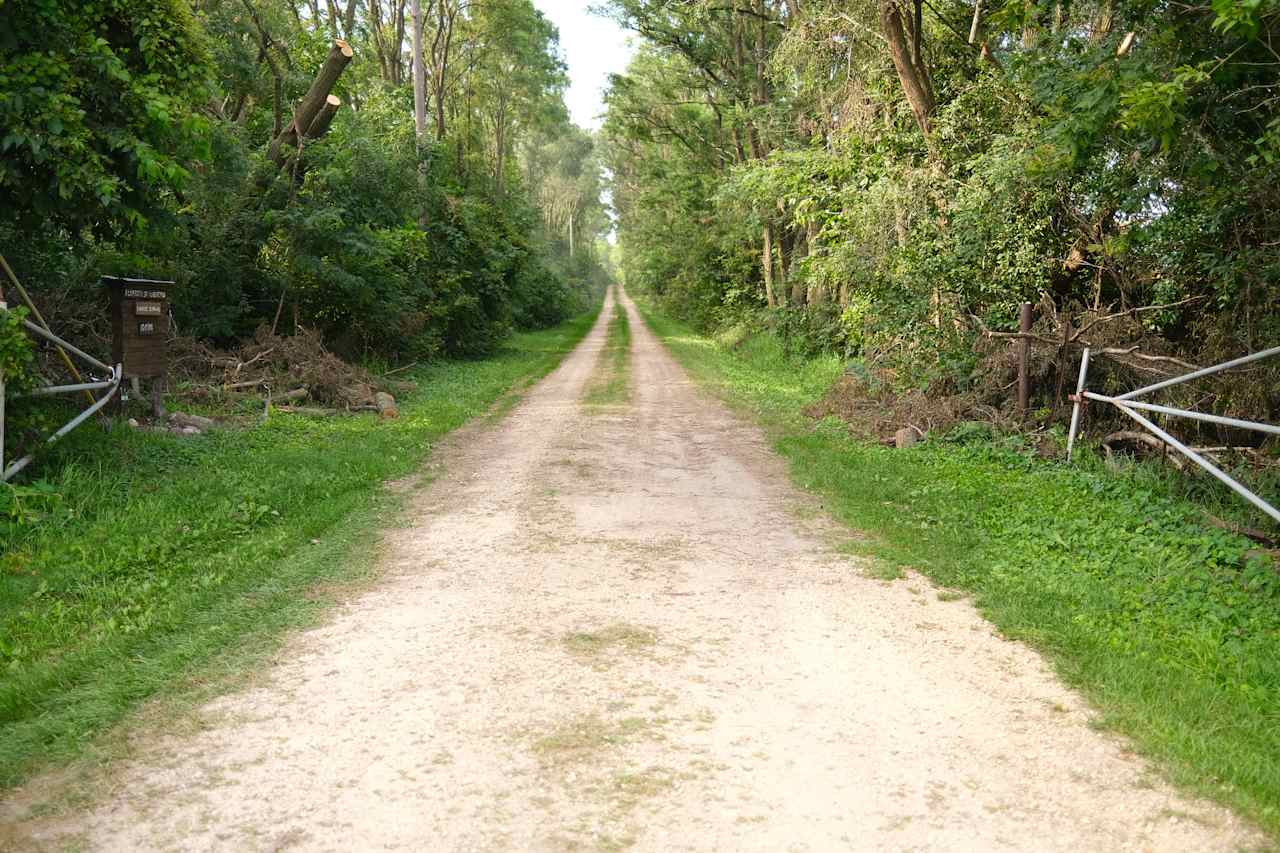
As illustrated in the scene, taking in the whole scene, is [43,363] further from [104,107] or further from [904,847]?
[904,847]

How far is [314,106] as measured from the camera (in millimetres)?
15391

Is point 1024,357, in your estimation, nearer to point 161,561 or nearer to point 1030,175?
point 1030,175

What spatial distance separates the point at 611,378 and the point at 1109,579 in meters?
15.3

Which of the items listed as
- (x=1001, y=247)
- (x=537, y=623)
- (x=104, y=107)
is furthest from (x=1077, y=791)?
(x=1001, y=247)

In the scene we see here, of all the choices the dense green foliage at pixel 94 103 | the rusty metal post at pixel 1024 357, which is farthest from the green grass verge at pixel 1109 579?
the dense green foliage at pixel 94 103

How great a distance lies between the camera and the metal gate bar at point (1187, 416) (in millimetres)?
5863

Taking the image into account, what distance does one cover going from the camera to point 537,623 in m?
5.36

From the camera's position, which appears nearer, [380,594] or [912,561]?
[380,594]

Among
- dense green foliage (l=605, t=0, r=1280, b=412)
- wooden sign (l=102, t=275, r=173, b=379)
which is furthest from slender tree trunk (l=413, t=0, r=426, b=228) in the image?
wooden sign (l=102, t=275, r=173, b=379)

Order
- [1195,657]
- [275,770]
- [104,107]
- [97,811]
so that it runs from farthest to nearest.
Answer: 1. [104,107]
2. [1195,657]
3. [275,770]
4. [97,811]

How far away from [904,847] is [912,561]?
3.75 metres

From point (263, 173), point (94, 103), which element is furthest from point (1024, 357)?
point (263, 173)

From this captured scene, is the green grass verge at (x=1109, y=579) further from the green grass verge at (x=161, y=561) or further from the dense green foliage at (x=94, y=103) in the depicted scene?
the dense green foliage at (x=94, y=103)

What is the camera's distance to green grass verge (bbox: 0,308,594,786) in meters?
4.44
